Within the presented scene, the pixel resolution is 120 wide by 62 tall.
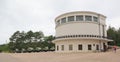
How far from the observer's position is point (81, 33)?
39969mm

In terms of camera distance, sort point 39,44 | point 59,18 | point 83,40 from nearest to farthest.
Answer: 1. point 83,40
2. point 59,18
3. point 39,44

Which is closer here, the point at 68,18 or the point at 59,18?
the point at 68,18

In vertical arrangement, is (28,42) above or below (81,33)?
below

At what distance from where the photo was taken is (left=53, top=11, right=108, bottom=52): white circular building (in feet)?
129

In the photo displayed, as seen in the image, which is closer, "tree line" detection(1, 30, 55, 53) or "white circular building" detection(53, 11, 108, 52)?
"white circular building" detection(53, 11, 108, 52)

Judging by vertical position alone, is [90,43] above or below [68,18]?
below

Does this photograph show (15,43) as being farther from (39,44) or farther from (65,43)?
(65,43)

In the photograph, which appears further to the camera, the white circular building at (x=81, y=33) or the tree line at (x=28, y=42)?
the tree line at (x=28, y=42)

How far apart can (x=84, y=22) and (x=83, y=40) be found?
426 centimetres

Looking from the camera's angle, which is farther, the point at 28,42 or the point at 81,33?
the point at 28,42

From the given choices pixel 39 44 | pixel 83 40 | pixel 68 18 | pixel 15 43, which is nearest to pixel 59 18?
pixel 68 18

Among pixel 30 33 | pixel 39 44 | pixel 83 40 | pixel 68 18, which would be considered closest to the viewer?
pixel 83 40

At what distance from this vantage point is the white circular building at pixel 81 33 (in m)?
39.3

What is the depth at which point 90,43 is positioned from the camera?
39469 mm
